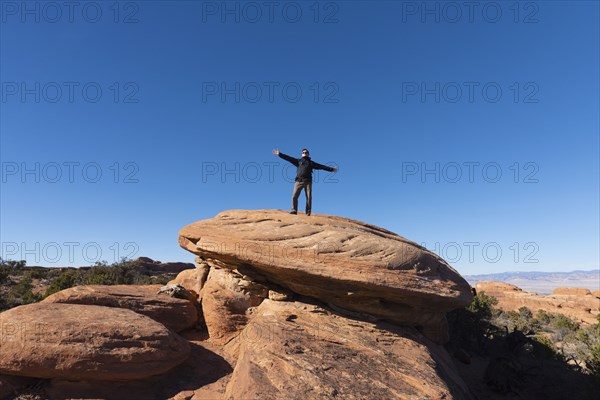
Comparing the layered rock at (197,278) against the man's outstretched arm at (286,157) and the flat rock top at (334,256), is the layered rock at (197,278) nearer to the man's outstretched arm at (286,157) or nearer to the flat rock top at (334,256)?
the flat rock top at (334,256)

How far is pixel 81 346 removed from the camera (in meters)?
9.08

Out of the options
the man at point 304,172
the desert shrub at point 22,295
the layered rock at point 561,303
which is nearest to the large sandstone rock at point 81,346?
the man at point 304,172

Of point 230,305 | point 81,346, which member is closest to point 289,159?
point 230,305

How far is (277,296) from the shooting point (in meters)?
11.8

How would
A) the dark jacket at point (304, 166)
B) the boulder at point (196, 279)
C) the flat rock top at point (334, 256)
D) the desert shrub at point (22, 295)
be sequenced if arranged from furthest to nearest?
the desert shrub at point (22, 295), the boulder at point (196, 279), the dark jacket at point (304, 166), the flat rock top at point (334, 256)

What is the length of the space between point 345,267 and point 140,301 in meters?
8.25

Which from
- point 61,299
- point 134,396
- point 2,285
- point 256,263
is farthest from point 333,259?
point 2,285

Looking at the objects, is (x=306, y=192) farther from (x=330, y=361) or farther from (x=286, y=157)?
(x=330, y=361)

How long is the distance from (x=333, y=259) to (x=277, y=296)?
292cm

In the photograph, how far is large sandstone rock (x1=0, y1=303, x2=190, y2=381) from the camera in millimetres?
8820

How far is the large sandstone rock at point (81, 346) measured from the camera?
882 cm

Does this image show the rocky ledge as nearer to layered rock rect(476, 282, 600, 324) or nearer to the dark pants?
the dark pants

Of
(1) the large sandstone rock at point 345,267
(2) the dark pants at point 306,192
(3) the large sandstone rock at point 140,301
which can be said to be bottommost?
(3) the large sandstone rock at point 140,301

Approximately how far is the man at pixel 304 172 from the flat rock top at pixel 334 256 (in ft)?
3.54
